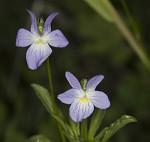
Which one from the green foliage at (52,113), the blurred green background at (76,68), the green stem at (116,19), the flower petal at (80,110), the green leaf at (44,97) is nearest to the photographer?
the flower petal at (80,110)

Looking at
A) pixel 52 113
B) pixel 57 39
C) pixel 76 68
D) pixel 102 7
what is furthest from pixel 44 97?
pixel 76 68

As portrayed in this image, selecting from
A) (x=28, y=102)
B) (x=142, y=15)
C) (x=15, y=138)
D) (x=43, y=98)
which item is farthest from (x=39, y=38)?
(x=142, y=15)

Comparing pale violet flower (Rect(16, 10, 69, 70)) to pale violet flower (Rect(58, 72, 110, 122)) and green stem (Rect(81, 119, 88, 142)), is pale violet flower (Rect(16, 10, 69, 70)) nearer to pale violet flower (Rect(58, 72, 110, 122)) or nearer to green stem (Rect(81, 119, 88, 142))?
pale violet flower (Rect(58, 72, 110, 122))

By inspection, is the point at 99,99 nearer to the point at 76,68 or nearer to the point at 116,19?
the point at 116,19

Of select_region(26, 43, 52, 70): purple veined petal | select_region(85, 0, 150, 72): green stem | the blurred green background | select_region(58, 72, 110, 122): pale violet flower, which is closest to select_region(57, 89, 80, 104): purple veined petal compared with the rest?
select_region(58, 72, 110, 122): pale violet flower

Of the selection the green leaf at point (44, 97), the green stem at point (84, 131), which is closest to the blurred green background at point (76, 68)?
the green leaf at point (44, 97)

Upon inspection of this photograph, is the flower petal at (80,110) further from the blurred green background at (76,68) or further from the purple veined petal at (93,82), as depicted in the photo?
the blurred green background at (76,68)

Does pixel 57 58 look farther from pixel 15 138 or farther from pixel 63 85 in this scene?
pixel 15 138
